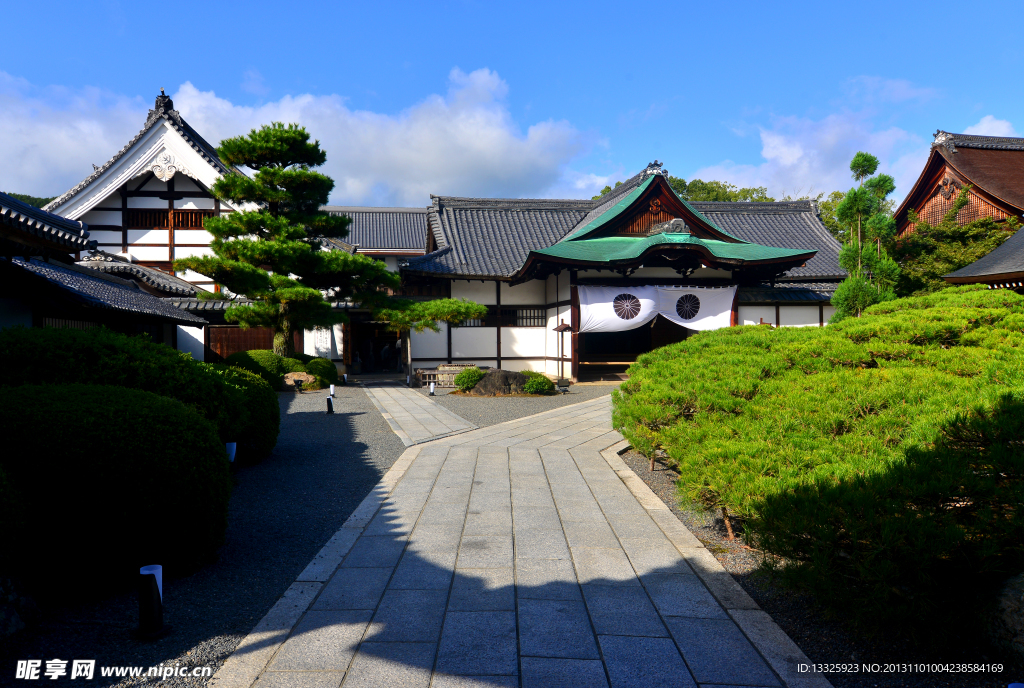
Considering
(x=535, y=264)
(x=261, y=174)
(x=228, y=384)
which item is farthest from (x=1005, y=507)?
(x=261, y=174)

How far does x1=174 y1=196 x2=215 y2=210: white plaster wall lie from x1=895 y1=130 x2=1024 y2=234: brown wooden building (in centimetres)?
2637

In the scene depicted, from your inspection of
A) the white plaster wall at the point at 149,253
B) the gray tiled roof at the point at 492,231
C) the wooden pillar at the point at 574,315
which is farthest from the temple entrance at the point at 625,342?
the white plaster wall at the point at 149,253

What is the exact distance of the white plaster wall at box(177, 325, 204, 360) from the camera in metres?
18.8

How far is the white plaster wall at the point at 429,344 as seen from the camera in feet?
62.2

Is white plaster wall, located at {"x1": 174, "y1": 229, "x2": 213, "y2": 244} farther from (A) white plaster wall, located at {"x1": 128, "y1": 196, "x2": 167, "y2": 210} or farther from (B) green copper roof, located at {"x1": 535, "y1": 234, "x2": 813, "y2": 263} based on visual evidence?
(B) green copper roof, located at {"x1": 535, "y1": 234, "x2": 813, "y2": 263}

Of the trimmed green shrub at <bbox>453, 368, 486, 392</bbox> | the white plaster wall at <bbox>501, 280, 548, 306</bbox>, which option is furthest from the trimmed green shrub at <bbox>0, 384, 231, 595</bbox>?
the white plaster wall at <bbox>501, 280, 548, 306</bbox>

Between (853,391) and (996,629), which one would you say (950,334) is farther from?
(996,629)

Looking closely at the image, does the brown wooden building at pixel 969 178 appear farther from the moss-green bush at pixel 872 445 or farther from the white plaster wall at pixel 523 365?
the moss-green bush at pixel 872 445

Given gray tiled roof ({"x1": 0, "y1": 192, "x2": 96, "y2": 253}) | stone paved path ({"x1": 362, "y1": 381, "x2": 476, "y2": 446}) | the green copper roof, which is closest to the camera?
gray tiled roof ({"x1": 0, "y1": 192, "x2": 96, "y2": 253})

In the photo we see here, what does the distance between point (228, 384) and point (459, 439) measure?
147 inches

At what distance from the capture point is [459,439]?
29.5ft

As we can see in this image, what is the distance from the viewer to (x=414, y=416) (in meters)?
11.2

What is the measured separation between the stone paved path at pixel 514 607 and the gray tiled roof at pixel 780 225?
20149 mm

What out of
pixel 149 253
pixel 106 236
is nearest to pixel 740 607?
pixel 149 253
